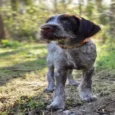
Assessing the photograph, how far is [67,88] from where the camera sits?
19.8 ft

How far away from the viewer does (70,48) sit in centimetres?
476

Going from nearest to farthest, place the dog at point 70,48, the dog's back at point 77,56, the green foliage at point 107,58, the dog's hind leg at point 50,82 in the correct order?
the dog at point 70,48 < the dog's back at point 77,56 < the dog's hind leg at point 50,82 < the green foliage at point 107,58

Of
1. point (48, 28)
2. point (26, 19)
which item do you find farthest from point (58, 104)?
point (26, 19)

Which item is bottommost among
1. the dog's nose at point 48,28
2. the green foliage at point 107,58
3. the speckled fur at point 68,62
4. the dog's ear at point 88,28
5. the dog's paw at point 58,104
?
the green foliage at point 107,58

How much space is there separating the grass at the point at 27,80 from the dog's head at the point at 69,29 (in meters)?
1.00

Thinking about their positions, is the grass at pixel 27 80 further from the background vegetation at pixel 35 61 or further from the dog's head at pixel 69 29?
the dog's head at pixel 69 29

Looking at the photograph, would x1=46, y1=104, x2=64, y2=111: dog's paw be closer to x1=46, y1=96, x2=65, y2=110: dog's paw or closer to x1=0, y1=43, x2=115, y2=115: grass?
x1=46, y1=96, x2=65, y2=110: dog's paw

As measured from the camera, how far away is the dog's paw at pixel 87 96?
5074mm

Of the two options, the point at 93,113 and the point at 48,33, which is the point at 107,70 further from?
the point at 48,33

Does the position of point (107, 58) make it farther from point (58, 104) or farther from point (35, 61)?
point (58, 104)

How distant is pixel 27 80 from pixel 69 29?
2870mm

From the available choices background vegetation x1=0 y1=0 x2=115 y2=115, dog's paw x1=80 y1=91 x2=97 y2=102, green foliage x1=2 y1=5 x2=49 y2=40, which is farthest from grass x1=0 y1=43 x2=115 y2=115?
green foliage x1=2 y1=5 x2=49 y2=40

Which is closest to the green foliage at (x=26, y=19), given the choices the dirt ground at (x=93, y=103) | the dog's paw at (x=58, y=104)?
the dirt ground at (x=93, y=103)

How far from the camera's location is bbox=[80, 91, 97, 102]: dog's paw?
5.07m
